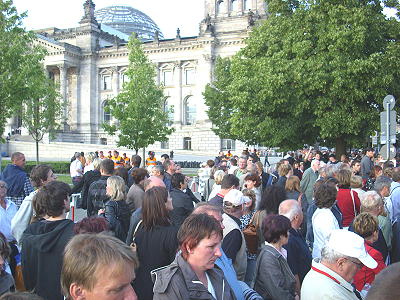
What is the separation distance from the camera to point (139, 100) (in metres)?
33.8

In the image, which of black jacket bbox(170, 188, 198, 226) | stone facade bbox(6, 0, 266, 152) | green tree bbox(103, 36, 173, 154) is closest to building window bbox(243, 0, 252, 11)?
stone facade bbox(6, 0, 266, 152)

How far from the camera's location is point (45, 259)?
169 inches

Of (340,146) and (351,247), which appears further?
(340,146)

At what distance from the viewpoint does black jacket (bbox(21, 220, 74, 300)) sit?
430 centimetres

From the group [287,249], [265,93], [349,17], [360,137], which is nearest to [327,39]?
[349,17]

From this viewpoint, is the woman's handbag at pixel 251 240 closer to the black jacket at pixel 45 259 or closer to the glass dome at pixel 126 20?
the black jacket at pixel 45 259

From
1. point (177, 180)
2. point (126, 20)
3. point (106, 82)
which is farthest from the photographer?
point (126, 20)

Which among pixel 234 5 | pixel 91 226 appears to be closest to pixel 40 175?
pixel 91 226

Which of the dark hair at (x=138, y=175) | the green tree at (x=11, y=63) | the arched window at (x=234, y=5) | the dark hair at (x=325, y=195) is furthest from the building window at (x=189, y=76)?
the dark hair at (x=325, y=195)

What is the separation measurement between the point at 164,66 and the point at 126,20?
113 feet

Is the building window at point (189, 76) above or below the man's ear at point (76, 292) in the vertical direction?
above

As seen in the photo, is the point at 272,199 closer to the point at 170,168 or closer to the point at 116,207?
the point at 116,207

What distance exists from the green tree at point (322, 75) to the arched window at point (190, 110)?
39.9 metres

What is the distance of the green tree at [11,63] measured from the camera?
21719mm
